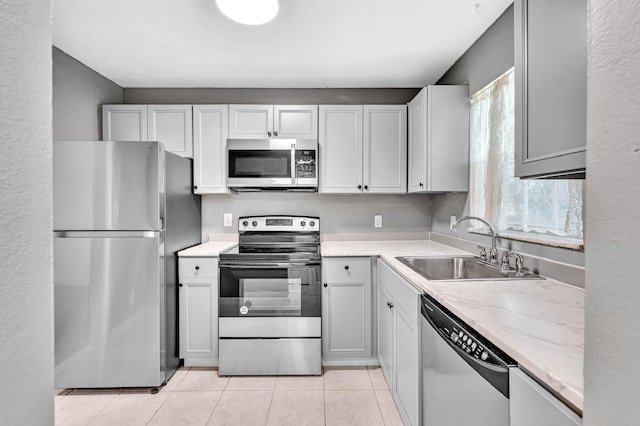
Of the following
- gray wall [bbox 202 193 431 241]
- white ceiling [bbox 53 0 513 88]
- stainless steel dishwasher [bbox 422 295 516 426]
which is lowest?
stainless steel dishwasher [bbox 422 295 516 426]

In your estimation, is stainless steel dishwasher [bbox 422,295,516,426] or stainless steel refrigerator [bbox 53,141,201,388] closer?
stainless steel dishwasher [bbox 422,295,516,426]

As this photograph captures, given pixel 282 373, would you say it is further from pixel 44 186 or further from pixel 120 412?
pixel 44 186

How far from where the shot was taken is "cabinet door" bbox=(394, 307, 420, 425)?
5.01 feet

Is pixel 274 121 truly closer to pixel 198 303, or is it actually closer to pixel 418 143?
pixel 418 143

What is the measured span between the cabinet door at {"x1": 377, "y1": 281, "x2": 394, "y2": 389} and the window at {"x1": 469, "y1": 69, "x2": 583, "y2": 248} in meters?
0.83

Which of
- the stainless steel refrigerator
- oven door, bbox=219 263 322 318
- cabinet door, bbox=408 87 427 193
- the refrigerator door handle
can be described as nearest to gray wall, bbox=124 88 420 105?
cabinet door, bbox=408 87 427 193

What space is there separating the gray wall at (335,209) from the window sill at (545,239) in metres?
1.17

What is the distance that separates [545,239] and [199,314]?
2.26m

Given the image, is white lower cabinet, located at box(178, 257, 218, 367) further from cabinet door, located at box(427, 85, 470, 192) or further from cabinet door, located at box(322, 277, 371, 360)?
cabinet door, located at box(427, 85, 470, 192)

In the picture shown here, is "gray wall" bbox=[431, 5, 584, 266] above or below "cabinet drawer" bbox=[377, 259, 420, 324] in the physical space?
above

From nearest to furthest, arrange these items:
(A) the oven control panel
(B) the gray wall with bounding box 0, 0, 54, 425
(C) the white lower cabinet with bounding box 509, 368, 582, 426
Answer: (B) the gray wall with bounding box 0, 0, 54, 425, (C) the white lower cabinet with bounding box 509, 368, 582, 426, (A) the oven control panel

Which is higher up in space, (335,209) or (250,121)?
(250,121)

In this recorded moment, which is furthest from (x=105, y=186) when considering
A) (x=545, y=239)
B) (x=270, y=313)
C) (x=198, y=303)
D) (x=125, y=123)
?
(x=545, y=239)

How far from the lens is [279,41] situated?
7.25 feet
